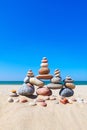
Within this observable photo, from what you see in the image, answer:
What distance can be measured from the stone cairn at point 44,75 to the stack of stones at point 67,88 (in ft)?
1.79

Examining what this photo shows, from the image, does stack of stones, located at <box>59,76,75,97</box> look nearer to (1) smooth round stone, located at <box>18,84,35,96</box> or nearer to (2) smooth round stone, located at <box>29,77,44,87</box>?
(2) smooth round stone, located at <box>29,77,44,87</box>

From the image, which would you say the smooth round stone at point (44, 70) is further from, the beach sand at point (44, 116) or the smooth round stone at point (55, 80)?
the beach sand at point (44, 116)

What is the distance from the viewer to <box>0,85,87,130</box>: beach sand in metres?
6.96

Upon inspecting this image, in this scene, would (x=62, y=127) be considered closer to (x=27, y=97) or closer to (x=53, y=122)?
(x=53, y=122)

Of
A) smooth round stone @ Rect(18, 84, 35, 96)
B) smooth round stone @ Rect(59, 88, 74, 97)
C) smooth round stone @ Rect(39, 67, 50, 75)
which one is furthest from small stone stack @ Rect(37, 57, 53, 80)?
smooth round stone @ Rect(59, 88, 74, 97)

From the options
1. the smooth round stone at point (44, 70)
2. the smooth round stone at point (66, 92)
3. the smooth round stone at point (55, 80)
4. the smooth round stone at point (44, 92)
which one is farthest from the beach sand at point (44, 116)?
the smooth round stone at point (44, 70)

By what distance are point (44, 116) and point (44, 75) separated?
7.53 ft

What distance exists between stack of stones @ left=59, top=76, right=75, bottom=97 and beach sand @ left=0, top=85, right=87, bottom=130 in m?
0.85

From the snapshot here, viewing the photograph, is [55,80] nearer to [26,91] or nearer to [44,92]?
[44,92]

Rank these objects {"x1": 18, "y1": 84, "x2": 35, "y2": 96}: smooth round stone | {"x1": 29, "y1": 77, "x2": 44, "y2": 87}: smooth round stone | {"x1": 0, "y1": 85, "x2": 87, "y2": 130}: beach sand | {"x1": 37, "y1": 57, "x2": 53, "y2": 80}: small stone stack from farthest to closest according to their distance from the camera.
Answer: {"x1": 37, "y1": 57, "x2": 53, "y2": 80}: small stone stack → {"x1": 29, "y1": 77, "x2": 44, "y2": 87}: smooth round stone → {"x1": 18, "y1": 84, "x2": 35, "y2": 96}: smooth round stone → {"x1": 0, "y1": 85, "x2": 87, "y2": 130}: beach sand

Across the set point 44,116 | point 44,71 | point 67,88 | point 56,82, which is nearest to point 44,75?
point 44,71

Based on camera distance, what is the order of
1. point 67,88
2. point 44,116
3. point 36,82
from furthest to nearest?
point 67,88 < point 36,82 < point 44,116

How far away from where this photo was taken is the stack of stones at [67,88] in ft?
31.1

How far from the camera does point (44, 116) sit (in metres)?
7.50
